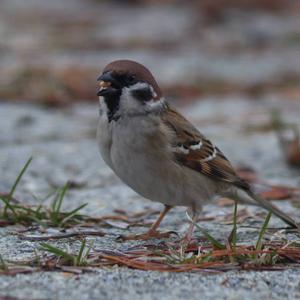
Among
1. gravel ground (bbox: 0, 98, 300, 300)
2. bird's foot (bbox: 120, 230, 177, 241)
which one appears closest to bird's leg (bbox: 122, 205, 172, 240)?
bird's foot (bbox: 120, 230, 177, 241)

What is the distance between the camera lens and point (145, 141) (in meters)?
5.27

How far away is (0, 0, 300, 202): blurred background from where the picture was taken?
820 cm

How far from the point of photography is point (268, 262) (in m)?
4.33

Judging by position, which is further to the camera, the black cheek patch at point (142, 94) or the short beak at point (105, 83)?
the black cheek patch at point (142, 94)

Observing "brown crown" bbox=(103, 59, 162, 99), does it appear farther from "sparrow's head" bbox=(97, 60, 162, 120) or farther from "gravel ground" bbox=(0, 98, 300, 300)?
"gravel ground" bbox=(0, 98, 300, 300)

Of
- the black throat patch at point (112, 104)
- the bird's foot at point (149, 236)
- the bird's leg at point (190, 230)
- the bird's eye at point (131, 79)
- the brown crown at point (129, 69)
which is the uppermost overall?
the brown crown at point (129, 69)

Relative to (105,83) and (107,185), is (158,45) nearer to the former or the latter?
(107,185)

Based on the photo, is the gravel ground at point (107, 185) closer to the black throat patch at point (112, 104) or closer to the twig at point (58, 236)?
the twig at point (58, 236)

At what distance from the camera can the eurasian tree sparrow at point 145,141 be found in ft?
17.1

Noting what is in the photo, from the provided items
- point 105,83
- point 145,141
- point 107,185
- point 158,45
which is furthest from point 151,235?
point 158,45

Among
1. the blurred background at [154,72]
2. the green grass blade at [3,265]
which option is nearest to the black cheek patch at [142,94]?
the green grass blade at [3,265]

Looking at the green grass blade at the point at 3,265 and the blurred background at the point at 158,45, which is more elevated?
the blurred background at the point at 158,45

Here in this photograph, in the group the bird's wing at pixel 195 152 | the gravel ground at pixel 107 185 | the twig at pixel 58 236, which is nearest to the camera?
the gravel ground at pixel 107 185

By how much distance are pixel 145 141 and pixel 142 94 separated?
0.97 feet
